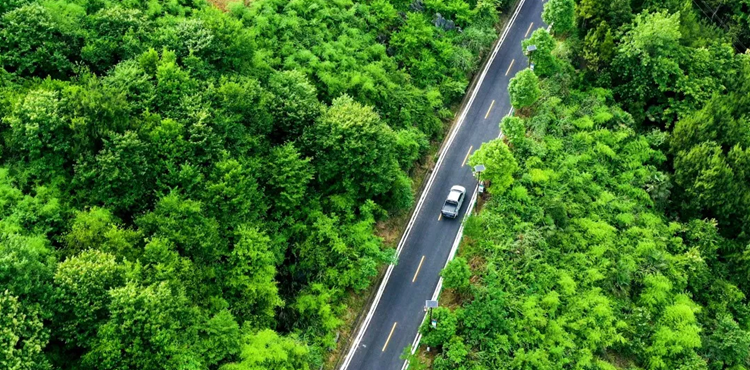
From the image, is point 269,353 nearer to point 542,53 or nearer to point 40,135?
point 40,135

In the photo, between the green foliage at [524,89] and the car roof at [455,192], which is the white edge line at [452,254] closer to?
the car roof at [455,192]

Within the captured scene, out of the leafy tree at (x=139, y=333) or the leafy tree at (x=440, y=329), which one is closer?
the leafy tree at (x=139, y=333)

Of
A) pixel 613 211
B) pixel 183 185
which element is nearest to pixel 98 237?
pixel 183 185

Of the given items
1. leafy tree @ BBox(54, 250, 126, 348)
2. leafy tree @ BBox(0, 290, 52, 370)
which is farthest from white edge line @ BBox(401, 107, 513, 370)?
leafy tree @ BBox(0, 290, 52, 370)

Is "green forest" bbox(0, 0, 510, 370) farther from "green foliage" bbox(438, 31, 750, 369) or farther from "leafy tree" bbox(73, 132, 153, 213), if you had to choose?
"green foliage" bbox(438, 31, 750, 369)

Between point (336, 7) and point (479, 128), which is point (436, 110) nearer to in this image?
point (479, 128)

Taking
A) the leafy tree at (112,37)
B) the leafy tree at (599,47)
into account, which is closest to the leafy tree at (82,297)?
the leafy tree at (112,37)
